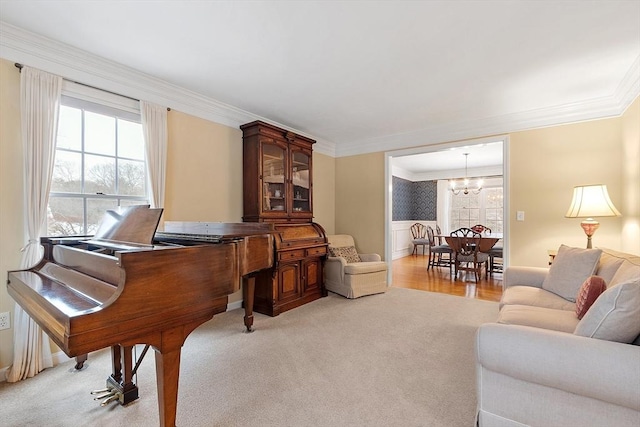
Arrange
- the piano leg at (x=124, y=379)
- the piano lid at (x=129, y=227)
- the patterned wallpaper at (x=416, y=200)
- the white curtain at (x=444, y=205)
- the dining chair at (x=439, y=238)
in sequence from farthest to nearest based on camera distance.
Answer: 1. the white curtain at (x=444, y=205)
2. the patterned wallpaper at (x=416, y=200)
3. the dining chair at (x=439, y=238)
4. the piano leg at (x=124, y=379)
5. the piano lid at (x=129, y=227)

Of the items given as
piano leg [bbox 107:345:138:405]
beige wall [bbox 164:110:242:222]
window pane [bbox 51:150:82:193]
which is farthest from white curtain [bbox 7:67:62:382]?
beige wall [bbox 164:110:242:222]

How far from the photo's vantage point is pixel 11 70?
2121mm

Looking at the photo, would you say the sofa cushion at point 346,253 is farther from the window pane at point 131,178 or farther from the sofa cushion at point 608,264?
the sofa cushion at point 608,264

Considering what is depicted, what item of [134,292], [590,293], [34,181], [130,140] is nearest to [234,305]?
[130,140]

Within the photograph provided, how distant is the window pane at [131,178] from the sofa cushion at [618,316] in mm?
3460

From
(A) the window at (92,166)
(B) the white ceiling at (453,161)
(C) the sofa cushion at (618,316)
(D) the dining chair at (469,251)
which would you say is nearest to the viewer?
(C) the sofa cushion at (618,316)

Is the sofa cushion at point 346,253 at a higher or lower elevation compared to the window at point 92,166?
lower

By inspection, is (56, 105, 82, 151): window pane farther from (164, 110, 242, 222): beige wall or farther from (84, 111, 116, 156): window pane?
(164, 110, 242, 222): beige wall

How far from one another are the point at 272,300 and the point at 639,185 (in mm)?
3798

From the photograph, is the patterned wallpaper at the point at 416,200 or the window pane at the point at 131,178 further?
the patterned wallpaper at the point at 416,200

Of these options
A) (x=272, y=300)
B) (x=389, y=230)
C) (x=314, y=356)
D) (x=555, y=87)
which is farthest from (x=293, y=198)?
(x=555, y=87)

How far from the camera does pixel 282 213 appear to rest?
3.85m

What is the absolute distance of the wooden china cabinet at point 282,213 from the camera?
348 centimetres

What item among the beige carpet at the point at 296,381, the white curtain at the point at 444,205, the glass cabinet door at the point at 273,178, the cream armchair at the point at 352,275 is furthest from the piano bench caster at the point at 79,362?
the white curtain at the point at 444,205
